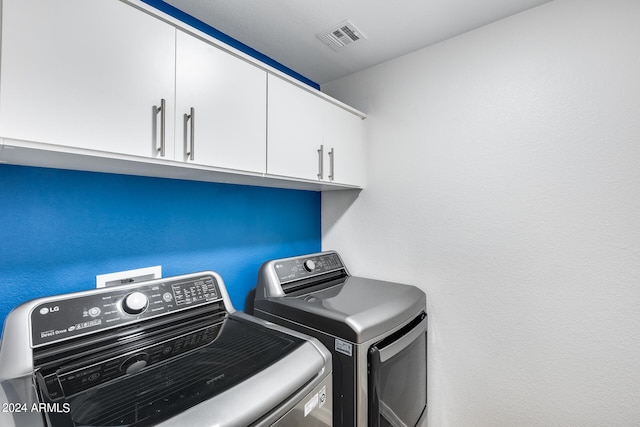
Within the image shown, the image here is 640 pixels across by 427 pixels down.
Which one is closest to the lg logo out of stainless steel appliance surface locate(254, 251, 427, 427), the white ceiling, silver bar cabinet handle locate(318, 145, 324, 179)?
stainless steel appliance surface locate(254, 251, 427, 427)

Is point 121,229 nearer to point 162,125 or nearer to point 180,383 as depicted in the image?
point 162,125

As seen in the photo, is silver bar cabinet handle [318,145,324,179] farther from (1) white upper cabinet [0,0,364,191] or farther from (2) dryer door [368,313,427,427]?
(2) dryer door [368,313,427,427]

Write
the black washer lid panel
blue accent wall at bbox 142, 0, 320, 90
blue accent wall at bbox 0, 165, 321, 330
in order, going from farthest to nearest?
blue accent wall at bbox 142, 0, 320, 90 < blue accent wall at bbox 0, 165, 321, 330 < the black washer lid panel

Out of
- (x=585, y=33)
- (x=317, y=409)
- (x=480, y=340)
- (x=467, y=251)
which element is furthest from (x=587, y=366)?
(x=585, y=33)

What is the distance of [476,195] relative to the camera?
4.92 ft

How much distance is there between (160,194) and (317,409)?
1.10 meters

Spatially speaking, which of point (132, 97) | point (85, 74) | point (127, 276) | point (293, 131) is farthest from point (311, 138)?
point (127, 276)

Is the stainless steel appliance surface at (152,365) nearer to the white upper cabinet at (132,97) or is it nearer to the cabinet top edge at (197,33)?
the white upper cabinet at (132,97)

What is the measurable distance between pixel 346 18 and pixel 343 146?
2.14 ft

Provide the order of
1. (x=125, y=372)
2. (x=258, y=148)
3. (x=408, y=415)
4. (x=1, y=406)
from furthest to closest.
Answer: (x=408, y=415)
(x=258, y=148)
(x=125, y=372)
(x=1, y=406)

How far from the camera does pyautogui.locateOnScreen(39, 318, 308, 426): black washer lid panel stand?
634mm

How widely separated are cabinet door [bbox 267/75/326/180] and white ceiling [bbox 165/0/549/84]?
1.07ft

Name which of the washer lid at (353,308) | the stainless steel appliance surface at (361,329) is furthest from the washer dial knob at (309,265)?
the washer lid at (353,308)

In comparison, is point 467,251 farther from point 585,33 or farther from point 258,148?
point 258,148
